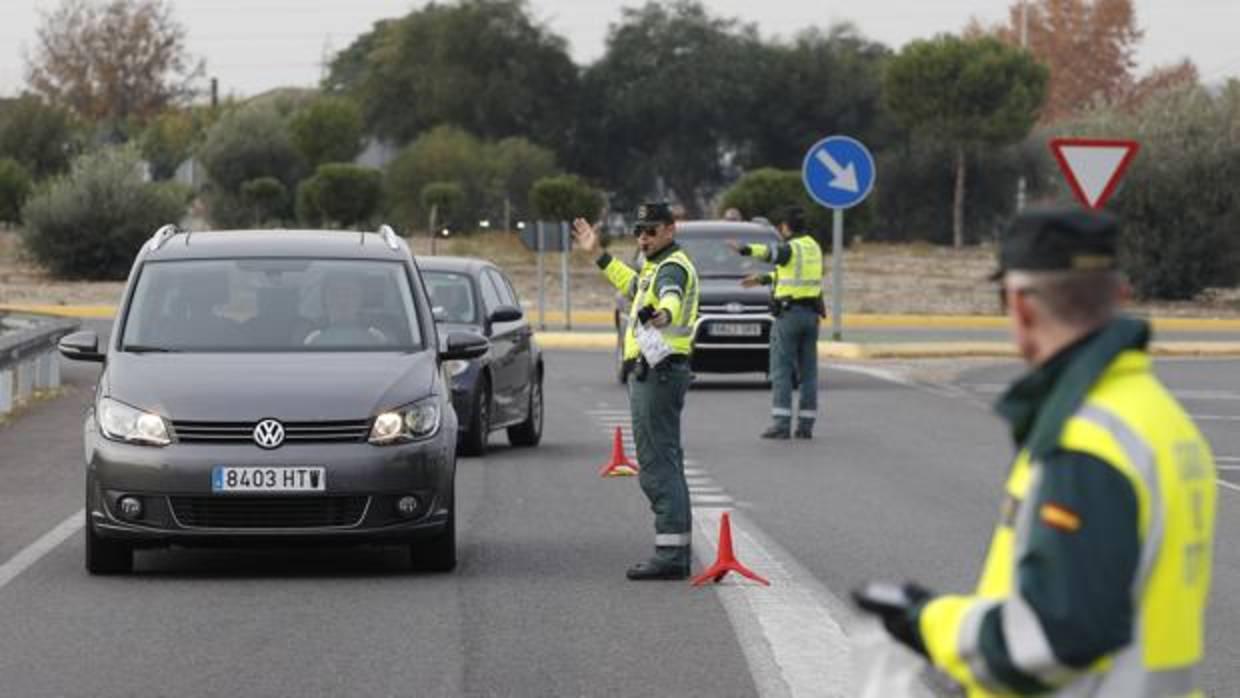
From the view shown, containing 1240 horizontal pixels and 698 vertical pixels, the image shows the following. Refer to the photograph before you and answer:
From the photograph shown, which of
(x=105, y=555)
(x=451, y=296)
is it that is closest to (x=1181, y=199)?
(x=451, y=296)

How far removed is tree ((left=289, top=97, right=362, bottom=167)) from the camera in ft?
286

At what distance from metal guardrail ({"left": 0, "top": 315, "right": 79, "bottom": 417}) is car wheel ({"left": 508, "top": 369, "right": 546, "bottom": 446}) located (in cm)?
434

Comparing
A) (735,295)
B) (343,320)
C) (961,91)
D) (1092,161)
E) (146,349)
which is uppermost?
(961,91)

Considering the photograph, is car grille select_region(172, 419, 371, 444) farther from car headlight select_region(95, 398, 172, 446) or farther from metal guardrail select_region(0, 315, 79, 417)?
metal guardrail select_region(0, 315, 79, 417)

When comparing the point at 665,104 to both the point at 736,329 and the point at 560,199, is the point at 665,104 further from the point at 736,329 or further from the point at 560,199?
the point at 736,329

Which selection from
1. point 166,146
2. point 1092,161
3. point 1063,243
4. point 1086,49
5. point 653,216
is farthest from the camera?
point 1086,49

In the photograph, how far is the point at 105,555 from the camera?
42.0 ft

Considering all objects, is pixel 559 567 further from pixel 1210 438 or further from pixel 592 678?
pixel 1210 438

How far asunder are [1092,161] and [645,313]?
10753 millimetres

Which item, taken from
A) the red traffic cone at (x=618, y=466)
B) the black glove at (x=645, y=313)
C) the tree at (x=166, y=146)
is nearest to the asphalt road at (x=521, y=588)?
the red traffic cone at (x=618, y=466)

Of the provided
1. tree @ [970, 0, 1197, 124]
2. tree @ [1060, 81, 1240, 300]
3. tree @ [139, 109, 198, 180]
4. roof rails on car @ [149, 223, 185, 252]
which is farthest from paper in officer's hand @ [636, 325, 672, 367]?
tree @ [970, 0, 1197, 124]

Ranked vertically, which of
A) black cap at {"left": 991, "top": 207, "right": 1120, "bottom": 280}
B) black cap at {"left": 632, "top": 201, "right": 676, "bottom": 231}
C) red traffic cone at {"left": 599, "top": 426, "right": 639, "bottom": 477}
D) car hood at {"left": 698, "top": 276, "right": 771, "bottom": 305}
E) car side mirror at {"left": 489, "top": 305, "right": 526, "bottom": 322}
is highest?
black cap at {"left": 991, "top": 207, "right": 1120, "bottom": 280}

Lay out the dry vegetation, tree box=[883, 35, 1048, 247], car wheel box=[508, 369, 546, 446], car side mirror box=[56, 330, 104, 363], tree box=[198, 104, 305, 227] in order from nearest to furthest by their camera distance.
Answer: car side mirror box=[56, 330, 104, 363] < car wheel box=[508, 369, 546, 446] < the dry vegetation < tree box=[883, 35, 1048, 247] < tree box=[198, 104, 305, 227]

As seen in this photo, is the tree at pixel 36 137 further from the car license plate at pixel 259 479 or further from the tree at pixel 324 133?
the car license plate at pixel 259 479
